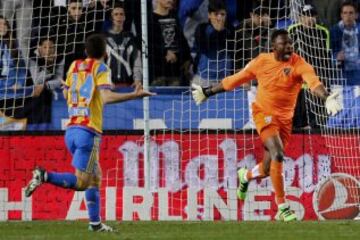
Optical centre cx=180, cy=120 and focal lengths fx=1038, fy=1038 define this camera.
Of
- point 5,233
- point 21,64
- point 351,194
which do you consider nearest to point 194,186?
point 351,194

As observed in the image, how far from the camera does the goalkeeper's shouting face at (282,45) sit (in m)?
13.2

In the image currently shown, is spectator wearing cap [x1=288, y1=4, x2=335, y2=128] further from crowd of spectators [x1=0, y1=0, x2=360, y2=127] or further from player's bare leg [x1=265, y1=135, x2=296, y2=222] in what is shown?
player's bare leg [x1=265, y1=135, x2=296, y2=222]

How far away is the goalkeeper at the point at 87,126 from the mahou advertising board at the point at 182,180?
4308 mm

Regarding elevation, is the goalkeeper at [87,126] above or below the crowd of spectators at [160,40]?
below

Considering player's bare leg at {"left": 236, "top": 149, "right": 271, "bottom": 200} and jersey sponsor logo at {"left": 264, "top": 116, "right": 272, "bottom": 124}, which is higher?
jersey sponsor logo at {"left": 264, "top": 116, "right": 272, "bottom": 124}

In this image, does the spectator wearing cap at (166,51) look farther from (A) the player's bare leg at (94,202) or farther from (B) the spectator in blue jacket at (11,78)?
(A) the player's bare leg at (94,202)

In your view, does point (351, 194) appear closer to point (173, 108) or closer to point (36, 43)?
point (173, 108)

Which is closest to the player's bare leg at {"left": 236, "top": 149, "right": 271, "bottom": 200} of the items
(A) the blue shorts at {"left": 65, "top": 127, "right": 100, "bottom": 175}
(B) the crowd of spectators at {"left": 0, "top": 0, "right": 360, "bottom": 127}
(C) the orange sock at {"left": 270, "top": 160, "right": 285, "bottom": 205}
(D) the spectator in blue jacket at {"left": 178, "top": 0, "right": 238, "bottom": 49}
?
(C) the orange sock at {"left": 270, "top": 160, "right": 285, "bottom": 205}

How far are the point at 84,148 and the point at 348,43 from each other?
23.1 ft

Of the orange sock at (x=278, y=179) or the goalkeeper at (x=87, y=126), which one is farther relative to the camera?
the orange sock at (x=278, y=179)

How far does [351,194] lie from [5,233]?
6250 millimetres

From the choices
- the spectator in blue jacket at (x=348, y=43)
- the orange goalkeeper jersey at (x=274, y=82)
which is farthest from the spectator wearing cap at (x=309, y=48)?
the orange goalkeeper jersey at (x=274, y=82)

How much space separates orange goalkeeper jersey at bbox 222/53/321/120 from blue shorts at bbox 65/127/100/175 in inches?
120

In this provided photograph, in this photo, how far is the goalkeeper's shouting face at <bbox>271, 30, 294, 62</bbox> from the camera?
43.2ft
